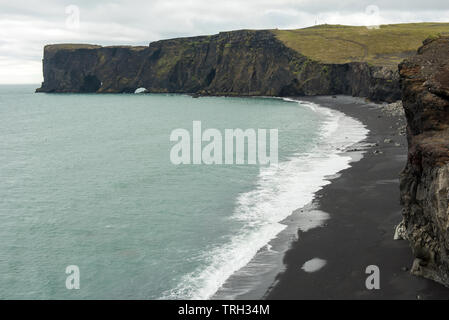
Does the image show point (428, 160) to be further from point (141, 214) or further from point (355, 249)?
point (141, 214)

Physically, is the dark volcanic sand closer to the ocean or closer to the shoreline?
the shoreline

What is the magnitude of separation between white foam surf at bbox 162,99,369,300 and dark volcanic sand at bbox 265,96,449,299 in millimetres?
1825

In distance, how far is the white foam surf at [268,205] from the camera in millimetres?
19969

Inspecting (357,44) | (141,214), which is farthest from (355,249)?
(357,44)

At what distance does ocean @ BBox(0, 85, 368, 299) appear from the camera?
20.9m

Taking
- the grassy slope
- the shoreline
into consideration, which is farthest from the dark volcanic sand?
the grassy slope

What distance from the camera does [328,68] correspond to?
143250 millimetres

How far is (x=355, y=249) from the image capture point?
21.0 meters

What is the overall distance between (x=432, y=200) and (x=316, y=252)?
270 inches

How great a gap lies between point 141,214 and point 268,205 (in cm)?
897
